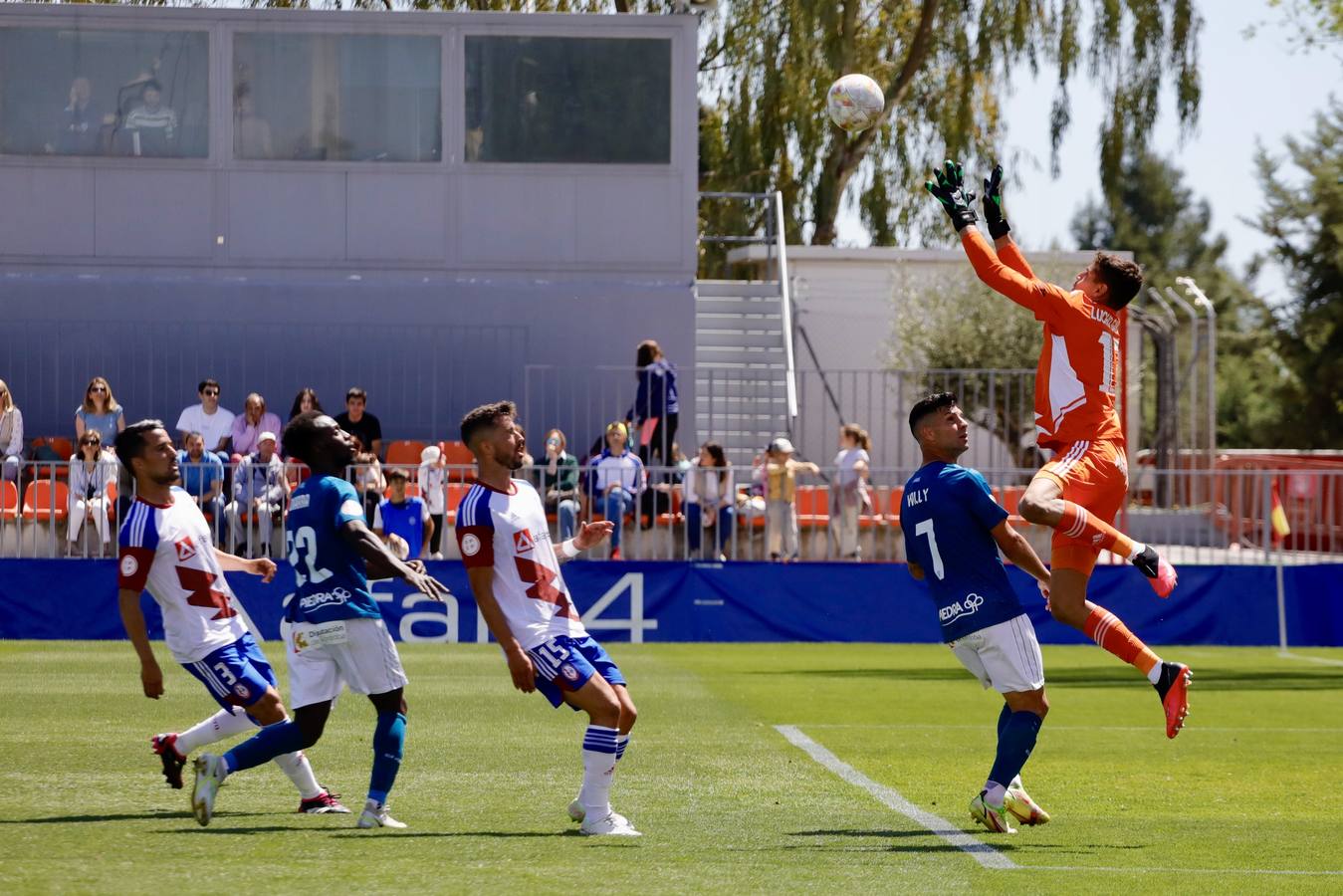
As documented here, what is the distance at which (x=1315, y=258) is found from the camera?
166ft

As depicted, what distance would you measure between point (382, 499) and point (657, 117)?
8.25 metres

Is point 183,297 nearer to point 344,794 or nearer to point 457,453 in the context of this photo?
point 457,453

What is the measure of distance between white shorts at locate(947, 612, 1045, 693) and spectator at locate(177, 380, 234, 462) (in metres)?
15.0

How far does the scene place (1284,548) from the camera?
2178 centimetres

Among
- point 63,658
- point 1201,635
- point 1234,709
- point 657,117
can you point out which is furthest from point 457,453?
point 1234,709

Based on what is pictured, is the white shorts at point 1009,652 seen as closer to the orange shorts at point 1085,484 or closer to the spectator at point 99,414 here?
the orange shorts at point 1085,484

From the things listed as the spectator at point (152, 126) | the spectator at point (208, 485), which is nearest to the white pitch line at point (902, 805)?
the spectator at point (208, 485)

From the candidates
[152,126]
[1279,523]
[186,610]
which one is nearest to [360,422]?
[152,126]

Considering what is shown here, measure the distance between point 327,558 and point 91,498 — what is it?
12.4m

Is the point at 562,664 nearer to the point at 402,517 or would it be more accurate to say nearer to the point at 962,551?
the point at 962,551

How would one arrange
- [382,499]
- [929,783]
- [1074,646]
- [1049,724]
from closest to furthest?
[929,783] < [1049,724] < [382,499] < [1074,646]

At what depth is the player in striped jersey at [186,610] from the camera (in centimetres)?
846

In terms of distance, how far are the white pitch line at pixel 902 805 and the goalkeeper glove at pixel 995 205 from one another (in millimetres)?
2642

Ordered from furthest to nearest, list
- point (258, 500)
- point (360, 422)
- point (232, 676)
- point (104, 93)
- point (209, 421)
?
point (104, 93) → point (209, 421) → point (360, 422) → point (258, 500) → point (232, 676)
